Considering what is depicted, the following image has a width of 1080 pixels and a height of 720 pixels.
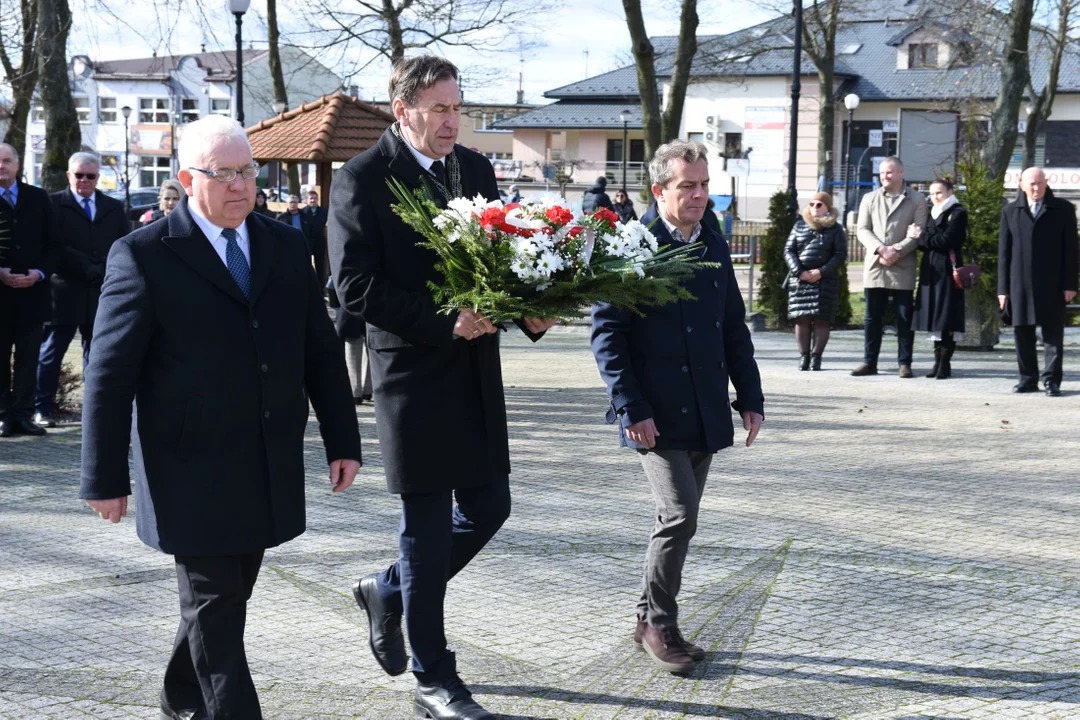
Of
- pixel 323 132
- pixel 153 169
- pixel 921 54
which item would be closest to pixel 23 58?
pixel 323 132

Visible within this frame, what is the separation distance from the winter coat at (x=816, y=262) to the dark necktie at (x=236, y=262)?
37.4 ft

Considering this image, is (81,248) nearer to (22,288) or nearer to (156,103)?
(22,288)

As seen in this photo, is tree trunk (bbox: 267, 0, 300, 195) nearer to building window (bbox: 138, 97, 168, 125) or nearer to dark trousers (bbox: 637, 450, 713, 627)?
dark trousers (bbox: 637, 450, 713, 627)

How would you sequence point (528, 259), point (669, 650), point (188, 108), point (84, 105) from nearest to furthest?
point (528, 259), point (669, 650), point (188, 108), point (84, 105)

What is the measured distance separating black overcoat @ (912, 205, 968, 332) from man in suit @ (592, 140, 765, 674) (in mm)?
9448

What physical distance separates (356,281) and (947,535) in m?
4.07

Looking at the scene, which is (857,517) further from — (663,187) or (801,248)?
(801,248)

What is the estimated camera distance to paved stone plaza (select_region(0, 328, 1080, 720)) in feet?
15.4

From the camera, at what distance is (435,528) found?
446cm

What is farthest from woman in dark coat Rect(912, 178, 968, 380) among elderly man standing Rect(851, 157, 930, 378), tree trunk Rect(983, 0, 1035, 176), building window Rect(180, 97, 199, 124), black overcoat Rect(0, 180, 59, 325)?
building window Rect(180, 97, 199, 124)

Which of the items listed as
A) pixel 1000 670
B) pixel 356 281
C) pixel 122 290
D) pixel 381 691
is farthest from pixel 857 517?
pixel 122 290

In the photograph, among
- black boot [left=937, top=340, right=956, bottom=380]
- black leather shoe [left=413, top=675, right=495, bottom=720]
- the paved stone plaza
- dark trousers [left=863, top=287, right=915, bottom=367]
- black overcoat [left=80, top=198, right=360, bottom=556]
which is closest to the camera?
black overcoat [left=80, top=198, right=360, bottom=556]

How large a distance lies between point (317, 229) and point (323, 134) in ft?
5.38

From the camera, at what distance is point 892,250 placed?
551 inches
